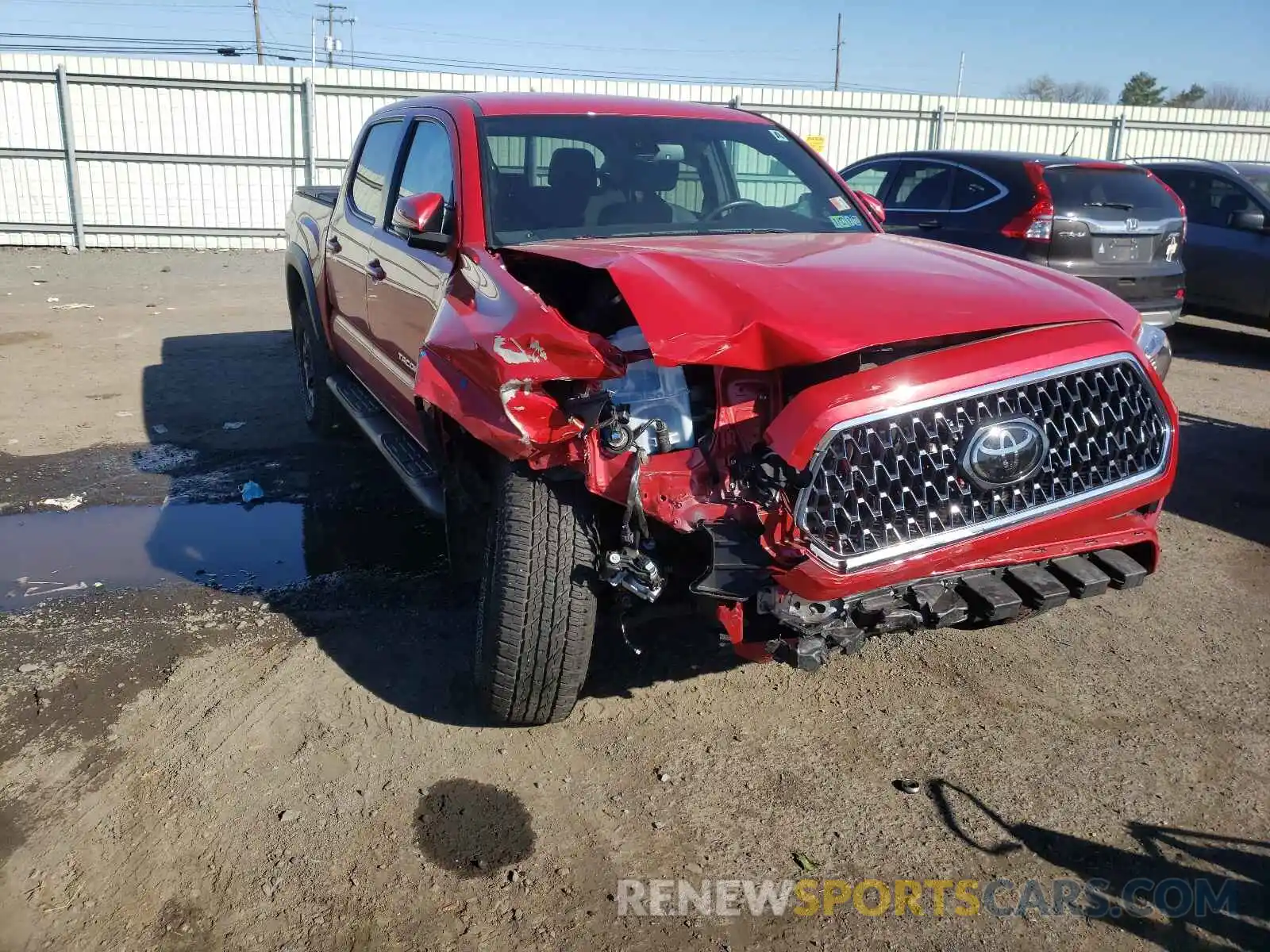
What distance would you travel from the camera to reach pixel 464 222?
378cm

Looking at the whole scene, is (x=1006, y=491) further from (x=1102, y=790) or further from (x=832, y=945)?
(x=832, y=945)

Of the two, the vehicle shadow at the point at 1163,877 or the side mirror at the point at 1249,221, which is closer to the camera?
the vehicle shadow at the point at 1163,877

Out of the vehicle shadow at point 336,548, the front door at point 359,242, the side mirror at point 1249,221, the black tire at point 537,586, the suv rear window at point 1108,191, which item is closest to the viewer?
the black tire at point 537,586

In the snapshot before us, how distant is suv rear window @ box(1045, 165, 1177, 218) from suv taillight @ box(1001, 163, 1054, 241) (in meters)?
0.05

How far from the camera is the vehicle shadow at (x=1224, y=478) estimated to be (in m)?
5.17

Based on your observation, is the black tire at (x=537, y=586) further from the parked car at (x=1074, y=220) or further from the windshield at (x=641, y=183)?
the parked car at (x=1074, y=220)

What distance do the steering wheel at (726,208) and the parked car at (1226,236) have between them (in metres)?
6.68

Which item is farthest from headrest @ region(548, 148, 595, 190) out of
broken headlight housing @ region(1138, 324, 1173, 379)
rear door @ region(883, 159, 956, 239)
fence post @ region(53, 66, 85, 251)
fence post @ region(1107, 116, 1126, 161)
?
fence post @ region(1107, 116, 1126, 161)

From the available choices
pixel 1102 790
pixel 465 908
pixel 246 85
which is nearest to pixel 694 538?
pixel 465 908

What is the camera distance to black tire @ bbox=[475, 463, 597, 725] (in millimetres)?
2867

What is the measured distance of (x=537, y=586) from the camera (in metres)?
2.87

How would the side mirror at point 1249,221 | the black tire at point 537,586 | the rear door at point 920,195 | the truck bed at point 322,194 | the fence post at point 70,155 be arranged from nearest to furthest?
the black tire at point 537,586 < the truck bed at point 322,194 < the rear door at point 920,195 < the side mirror at point 1249,221 < the fence post at point 70,155

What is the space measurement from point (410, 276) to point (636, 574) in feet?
6.48

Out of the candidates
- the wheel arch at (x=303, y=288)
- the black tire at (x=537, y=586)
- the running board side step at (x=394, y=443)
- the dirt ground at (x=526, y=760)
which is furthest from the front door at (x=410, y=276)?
the wheel arch at (x=303, y=288)
